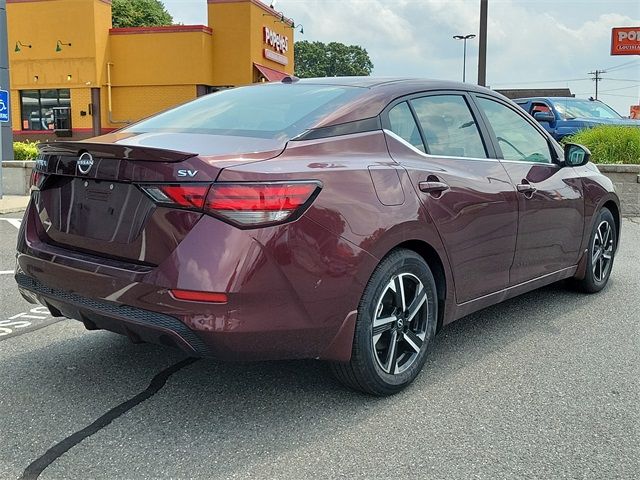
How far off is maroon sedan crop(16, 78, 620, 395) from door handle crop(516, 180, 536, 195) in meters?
0.02

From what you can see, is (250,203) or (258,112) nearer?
(250,203)

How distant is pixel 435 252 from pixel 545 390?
0.93m

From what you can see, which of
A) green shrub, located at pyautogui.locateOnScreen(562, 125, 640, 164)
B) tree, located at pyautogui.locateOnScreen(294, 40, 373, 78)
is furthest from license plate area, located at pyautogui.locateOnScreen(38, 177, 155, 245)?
tree, located at pyautogui.locateOnScreen(294, 40, 373, 78)

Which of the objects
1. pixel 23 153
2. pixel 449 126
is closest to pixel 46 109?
pixel 23 153

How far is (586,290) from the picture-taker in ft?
18.0

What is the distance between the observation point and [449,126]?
3973mm

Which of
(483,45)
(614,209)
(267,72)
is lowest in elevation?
(614,209)

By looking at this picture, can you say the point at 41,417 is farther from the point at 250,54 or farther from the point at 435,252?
the point at 250,54

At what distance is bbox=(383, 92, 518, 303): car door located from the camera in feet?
11.6

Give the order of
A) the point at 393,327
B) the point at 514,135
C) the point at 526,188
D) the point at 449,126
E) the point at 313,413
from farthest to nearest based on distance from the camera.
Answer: the point at 514,135
the point at 526,188
the point at 449,126
the point at 393,327
the point at 313,413

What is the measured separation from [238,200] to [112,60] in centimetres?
2777

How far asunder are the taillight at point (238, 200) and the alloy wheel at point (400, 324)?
0.77m

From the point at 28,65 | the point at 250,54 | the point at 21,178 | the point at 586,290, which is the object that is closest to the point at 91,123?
the point at 28,65

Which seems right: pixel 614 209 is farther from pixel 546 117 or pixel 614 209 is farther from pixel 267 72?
pixel 267 72
